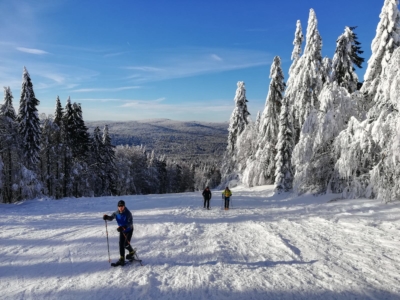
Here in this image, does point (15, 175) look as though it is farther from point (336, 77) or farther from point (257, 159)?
point (336, 77)

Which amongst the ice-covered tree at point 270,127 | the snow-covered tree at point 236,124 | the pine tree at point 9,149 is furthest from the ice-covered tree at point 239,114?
the pine tree at point 9,149

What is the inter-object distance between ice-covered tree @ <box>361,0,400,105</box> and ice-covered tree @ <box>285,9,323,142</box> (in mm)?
A: 6667

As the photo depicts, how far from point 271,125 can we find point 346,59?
9891 millimetres

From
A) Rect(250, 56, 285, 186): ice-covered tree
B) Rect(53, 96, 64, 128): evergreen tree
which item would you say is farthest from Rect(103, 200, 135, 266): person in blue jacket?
Rect(53, 96, 64, 128): evergreen tree

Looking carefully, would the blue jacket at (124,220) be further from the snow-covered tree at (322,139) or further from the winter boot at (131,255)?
the snow-covered tree at (322,139)

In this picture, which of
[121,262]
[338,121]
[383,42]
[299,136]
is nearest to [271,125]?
[299,136]

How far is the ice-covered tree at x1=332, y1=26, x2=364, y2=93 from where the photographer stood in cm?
2169

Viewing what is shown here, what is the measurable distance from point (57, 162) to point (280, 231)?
28.3 metres

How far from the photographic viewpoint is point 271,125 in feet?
96.7

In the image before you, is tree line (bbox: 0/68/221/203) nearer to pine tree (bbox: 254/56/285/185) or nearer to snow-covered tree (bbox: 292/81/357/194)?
pine tree (bbox: 254/56/285/185)

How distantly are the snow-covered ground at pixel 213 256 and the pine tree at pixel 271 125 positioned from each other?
1579 cm

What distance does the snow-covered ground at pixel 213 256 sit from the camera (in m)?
5.85

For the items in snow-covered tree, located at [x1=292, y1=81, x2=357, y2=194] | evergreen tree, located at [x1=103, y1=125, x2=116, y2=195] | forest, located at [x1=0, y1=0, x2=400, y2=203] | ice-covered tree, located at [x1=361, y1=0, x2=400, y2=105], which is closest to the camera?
forest, located at [x1=0, y1=0, x2=400, y2=203]

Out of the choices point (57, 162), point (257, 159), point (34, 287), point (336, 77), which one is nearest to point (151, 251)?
point (34, 287)
